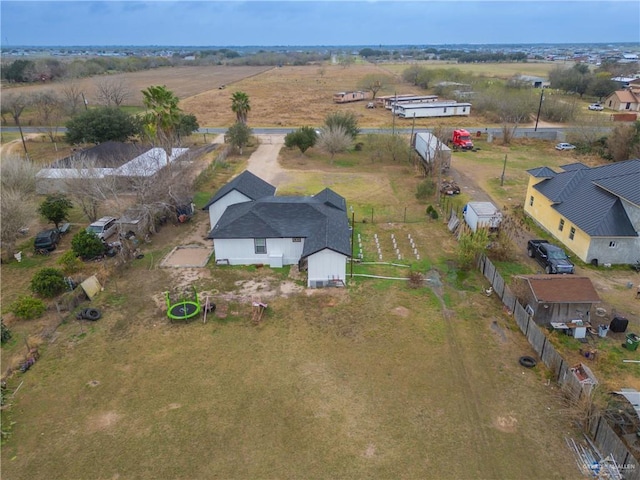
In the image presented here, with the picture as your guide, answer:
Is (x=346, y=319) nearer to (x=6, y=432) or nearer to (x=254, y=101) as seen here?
(x=6, y=432)

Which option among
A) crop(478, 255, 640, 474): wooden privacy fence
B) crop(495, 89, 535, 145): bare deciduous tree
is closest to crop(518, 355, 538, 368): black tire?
crop(478, 255, 640, 474): wooden privacy fence

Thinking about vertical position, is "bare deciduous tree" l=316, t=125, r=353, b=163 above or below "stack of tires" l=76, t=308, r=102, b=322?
above

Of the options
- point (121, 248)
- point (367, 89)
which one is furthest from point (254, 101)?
point (121, 248)

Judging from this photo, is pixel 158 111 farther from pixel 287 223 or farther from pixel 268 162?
pixel 287 223

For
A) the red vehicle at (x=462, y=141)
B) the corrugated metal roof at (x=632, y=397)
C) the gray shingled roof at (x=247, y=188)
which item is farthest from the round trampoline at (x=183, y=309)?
the red vehicle at (x=462, y=141)

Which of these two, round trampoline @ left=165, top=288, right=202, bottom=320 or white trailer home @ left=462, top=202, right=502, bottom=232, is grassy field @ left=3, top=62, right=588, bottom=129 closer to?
white trailer home @ left=462, top=202, right=502, bottom=232

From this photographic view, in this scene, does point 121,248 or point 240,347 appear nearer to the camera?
point 240,347

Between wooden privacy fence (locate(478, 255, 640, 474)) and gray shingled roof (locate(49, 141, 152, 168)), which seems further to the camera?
gray shingled roof (locate(49, 141, 152, 168))
